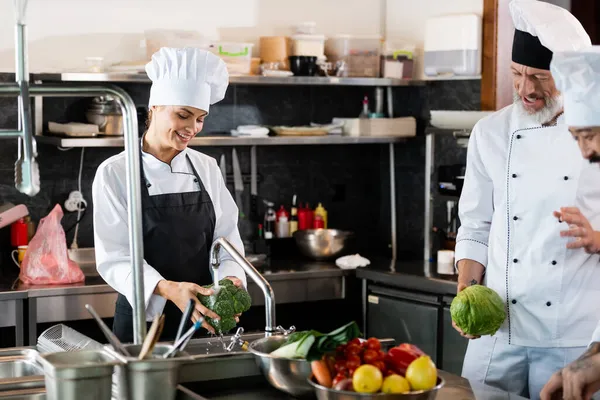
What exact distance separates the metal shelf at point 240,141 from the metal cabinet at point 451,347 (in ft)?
4.30

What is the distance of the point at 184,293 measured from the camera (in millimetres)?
3232

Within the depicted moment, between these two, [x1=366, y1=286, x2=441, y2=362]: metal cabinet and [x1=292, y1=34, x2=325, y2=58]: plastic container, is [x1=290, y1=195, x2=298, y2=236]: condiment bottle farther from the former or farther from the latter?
[x1=292, y1=34, x2=325, y2=58]: plastic container

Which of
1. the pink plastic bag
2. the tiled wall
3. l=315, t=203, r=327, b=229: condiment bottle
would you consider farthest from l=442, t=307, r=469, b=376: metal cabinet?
the pink plastic bag

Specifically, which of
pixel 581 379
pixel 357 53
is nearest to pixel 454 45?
pixel 357 53

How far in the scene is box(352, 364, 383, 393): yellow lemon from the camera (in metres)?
2.28

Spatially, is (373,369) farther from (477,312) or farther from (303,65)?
(303,65)

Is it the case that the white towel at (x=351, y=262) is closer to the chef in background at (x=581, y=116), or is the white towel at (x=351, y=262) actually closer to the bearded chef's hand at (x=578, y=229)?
the bearded chef's hand at (x=578, y=229)

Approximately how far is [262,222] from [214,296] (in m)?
3.14

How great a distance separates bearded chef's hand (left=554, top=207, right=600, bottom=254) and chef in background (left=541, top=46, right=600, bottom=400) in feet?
1.67

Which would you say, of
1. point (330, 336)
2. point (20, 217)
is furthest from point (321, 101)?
point (330, 336)

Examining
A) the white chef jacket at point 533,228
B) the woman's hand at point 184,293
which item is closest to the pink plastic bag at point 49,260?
the woman's hand at point 184,293

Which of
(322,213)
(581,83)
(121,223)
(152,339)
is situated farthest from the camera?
(322,213)

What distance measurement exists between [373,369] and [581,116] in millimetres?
821

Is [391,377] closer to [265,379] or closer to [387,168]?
[265,379]
